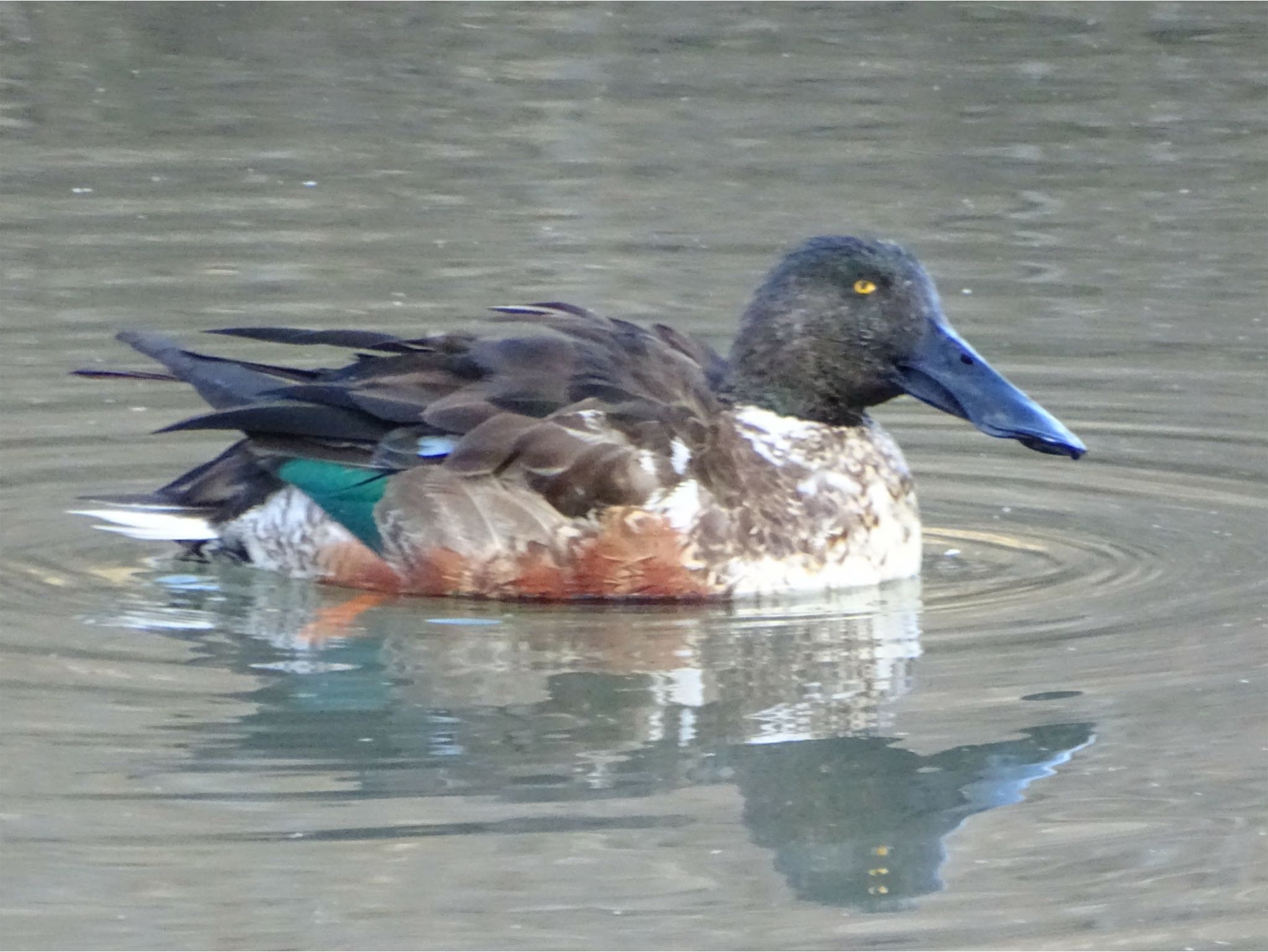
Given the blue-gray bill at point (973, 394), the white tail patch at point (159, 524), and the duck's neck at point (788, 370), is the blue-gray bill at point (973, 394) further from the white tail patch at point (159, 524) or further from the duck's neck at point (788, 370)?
the white tail patch at point (159, 524)

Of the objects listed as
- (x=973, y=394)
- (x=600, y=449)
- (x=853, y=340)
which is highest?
(x=853, y=340)

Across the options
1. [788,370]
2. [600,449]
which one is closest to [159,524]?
[600,449]

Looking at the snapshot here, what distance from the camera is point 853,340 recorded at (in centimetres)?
745

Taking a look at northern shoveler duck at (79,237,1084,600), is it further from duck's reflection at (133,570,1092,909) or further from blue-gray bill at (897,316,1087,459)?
duck's reflection at (133,570,1092,909)

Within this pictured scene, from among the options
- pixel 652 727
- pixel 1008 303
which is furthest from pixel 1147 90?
pixel 652 727

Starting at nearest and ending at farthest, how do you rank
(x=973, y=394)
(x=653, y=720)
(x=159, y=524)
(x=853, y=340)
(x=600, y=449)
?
(x=653, y=720) → (x=600, y=449) → (x=973, y=394) → (x=853, y=340) → (x=159, y=524)

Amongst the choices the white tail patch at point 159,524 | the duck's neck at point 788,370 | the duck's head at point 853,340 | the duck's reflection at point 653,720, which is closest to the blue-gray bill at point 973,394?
the duck's head at point 853,340

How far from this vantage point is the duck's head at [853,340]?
739 centimetres

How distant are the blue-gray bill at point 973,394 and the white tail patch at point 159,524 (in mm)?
2208

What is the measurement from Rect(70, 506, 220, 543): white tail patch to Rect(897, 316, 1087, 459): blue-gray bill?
221 cm

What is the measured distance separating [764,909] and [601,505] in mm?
2219

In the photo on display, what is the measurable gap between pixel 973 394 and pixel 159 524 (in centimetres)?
252

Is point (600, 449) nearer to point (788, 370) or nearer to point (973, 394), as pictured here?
point (788, 370)

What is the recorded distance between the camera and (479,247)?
12.1 meters
